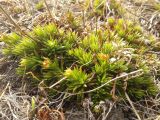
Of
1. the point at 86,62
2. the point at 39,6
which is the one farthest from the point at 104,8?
the point at 86,62

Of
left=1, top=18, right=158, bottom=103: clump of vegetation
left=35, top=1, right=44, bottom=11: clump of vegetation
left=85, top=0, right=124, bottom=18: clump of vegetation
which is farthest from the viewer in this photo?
left=35, top=1, right=44, bottom=11: clump of vegetation

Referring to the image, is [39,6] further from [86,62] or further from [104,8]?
[86,62]

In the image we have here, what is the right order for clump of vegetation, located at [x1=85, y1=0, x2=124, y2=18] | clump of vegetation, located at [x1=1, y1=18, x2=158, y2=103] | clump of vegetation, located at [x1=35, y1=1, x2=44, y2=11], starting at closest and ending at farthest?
clump of vegetation, located at [x1=1, y1=18, x2=158, y2=103] → clump of vegetation, located at [x1=85, y1=0, x2=124, y2=18] → clump of vegetation, located at [x1=35, y1=1, x2=44, y2=11]

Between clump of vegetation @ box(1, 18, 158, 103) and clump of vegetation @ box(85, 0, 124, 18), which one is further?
clump of vegetation @ box(85, 0, 124, 18)

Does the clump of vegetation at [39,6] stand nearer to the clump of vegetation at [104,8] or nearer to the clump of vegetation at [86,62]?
the clump of vegetation at [104,8]

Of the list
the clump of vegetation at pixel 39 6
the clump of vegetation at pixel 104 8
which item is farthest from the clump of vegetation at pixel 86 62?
the clump of vegetation at pixel 39 6

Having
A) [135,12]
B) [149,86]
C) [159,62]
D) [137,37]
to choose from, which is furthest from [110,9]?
[149,86]

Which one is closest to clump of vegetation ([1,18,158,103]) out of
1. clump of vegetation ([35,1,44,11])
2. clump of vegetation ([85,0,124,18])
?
clump of vegetation ([85,0,124,18])

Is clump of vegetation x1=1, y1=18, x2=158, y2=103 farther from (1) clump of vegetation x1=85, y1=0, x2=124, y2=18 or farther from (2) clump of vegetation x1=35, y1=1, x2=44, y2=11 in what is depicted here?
(2) clump of vegetation x1=35, y1=1, x2=44, y2=11

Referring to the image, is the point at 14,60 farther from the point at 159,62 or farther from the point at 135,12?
the point at 135,12
